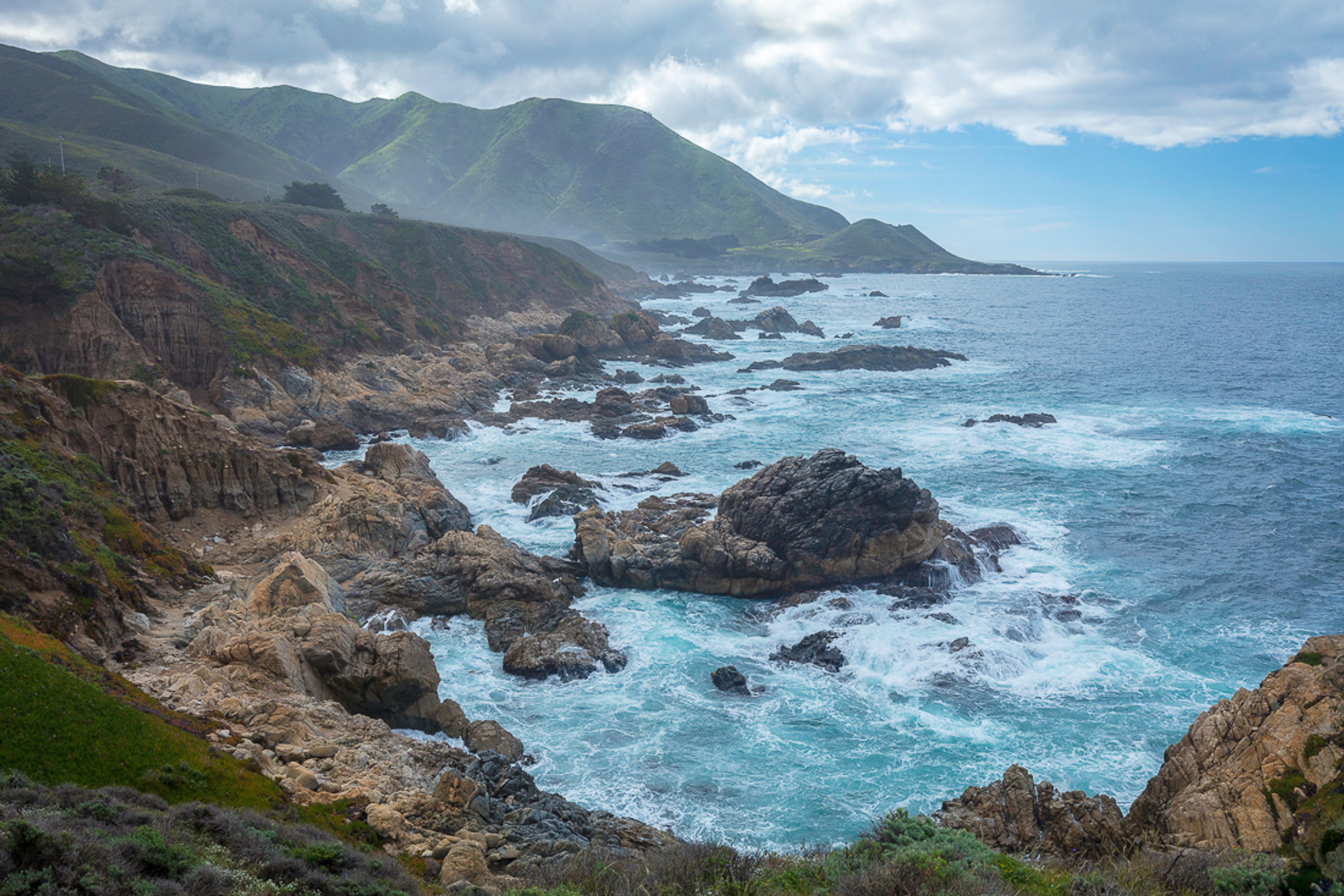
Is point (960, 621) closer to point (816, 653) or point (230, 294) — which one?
point (816, 653)

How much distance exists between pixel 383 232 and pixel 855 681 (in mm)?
78849

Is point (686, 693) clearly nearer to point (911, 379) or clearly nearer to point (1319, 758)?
point (1319, 758)

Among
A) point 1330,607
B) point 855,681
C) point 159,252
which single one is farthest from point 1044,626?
point 159,252

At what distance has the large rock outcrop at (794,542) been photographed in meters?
28.3

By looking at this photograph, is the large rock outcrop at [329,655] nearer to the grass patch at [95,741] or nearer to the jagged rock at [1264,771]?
the grass patch at [95,741]

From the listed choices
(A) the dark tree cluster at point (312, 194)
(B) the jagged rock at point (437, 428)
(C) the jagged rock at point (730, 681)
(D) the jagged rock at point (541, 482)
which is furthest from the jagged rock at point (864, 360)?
(A) the dark tree cluster at point (312, 194)

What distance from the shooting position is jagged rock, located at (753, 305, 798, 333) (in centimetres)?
9601

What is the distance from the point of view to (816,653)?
2420cm

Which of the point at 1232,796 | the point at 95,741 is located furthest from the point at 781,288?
the point at 95,741

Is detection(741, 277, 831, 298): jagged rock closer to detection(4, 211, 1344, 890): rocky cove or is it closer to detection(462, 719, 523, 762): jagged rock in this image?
detection(4, 211, 1344, 890): rocky cove

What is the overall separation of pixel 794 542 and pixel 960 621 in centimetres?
635

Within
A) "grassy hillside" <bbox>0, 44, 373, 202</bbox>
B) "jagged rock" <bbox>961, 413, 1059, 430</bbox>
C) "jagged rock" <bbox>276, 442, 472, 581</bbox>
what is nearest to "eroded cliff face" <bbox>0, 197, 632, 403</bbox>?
"jagged rock" <bbox>276, 442, 472, 581</bbox>

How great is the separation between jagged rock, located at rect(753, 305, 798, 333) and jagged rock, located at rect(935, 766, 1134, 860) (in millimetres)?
82841

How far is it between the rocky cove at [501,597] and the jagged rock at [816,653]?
0.28ft
